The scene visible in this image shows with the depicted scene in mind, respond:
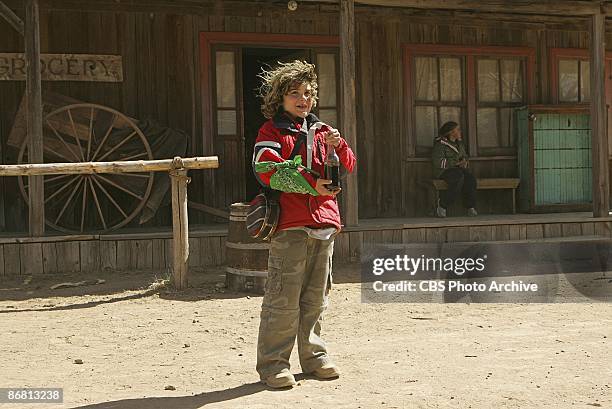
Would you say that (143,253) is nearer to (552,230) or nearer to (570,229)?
(552,230)

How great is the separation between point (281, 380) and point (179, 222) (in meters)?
3.69

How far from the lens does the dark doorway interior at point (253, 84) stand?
11.3m

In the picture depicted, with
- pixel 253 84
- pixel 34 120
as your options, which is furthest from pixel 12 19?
pixel 253 84

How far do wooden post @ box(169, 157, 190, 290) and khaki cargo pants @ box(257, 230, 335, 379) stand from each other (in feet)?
11.1

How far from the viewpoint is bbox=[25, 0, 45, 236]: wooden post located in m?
8.88

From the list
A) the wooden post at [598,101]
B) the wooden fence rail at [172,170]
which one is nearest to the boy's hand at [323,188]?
the wooden fence rail at [172,170]

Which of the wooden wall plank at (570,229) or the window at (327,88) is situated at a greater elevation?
the window at (327,88)

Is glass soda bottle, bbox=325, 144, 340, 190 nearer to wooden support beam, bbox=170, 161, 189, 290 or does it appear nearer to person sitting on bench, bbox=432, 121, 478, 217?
wooden support beam, bbox=170, 161, 189, 290

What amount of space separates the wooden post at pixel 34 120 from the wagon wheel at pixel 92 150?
488mm

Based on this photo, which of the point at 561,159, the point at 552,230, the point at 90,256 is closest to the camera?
the point at 90,256

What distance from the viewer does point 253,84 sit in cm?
1378

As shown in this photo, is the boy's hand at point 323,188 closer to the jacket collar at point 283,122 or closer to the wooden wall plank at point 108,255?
the jacket collar at point 283,122

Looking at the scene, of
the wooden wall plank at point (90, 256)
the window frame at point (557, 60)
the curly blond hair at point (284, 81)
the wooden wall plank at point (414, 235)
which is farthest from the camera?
the window frame at point (557, 60)

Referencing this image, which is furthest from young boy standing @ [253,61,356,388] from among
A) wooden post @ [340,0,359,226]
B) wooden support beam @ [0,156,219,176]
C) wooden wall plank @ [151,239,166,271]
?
wooden post @ [340,0,359,226]
